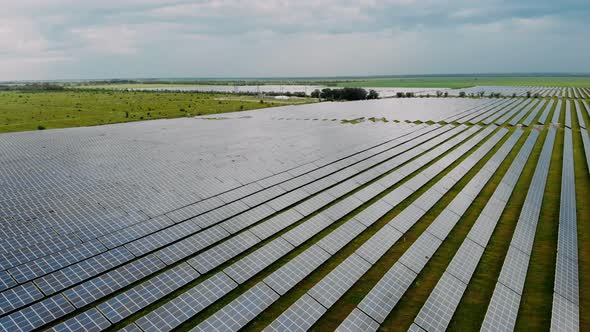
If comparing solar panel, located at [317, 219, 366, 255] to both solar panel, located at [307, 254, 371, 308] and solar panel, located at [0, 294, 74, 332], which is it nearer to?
solar panel, located at [307, 254, 371, 308]

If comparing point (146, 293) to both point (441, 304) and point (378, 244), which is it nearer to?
point (378, 244)

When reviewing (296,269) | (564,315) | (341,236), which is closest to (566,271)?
(564,315)

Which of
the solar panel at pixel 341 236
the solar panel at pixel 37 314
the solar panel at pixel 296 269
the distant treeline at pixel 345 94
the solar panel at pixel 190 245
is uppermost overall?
the distant treeline at pixel 345 94

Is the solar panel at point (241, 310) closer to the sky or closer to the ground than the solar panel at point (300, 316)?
closer to the sky

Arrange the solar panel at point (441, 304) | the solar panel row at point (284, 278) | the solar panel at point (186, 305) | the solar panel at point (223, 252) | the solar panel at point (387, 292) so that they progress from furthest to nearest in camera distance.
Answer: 1. the solar panel at point (223, 252)
2. the solar panel row at point (284, 278)
3. the solar panel at point (387, 292)
4. the solar panel at point (441, 304)
5. the solar panel at point (186, 305)

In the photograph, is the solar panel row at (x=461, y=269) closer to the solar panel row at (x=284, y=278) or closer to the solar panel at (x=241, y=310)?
the solar panel row at (x=284, y=278)

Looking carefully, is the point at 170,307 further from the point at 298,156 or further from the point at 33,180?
the point at 298,156

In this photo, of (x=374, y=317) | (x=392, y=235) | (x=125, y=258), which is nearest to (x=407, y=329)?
(x=374, y=317)

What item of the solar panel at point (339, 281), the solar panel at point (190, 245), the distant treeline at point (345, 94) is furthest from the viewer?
the distant treeline at point (345, 94)

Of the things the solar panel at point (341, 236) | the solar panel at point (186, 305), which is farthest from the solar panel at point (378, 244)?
the solar panel at point (186, 305)
